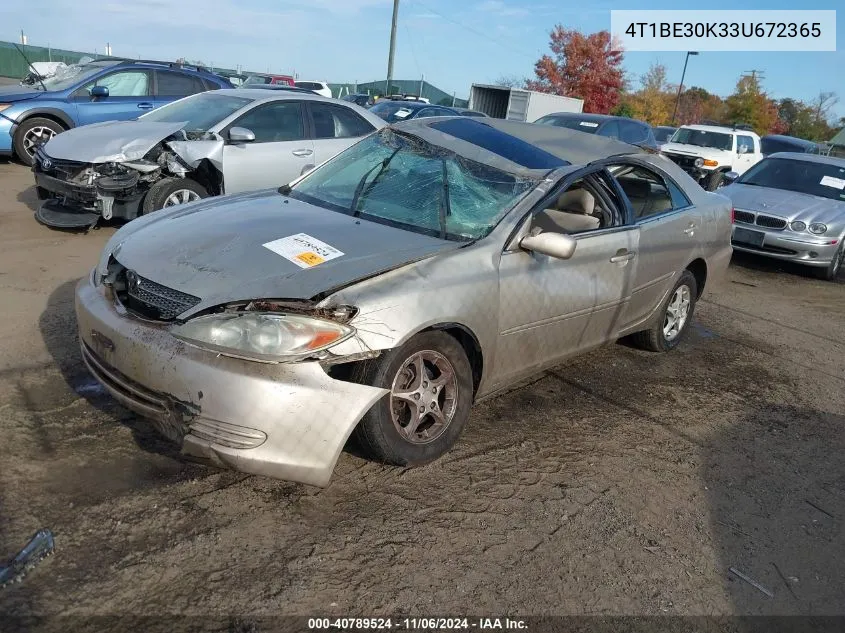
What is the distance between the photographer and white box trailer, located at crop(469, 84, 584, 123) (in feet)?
74.8

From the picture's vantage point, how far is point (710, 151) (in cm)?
1789

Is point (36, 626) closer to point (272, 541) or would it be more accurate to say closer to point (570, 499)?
point (272, 541)

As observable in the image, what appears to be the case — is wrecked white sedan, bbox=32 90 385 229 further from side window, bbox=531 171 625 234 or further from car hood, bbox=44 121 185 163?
side window, bbox=531 171 625 234

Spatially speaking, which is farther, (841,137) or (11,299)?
(841,137)

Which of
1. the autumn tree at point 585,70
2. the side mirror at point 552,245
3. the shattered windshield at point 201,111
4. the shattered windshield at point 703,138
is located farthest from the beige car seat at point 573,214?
the autumn tree at point 585,70

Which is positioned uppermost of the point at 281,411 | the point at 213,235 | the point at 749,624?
the point at 213,235

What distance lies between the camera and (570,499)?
351 cm

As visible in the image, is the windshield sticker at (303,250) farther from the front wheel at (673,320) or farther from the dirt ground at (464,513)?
the front wheel at (673,320)

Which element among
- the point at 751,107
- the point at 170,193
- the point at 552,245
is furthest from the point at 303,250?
the point at 751,107

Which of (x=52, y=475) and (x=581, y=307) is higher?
(x=581, y=307)

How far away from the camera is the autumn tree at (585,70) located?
39.8m

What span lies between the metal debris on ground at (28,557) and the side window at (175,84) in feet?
31.7

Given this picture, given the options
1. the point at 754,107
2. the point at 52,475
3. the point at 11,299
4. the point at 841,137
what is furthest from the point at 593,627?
the point at 754,107

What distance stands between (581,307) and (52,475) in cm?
289
